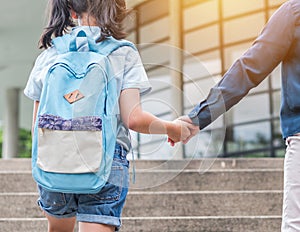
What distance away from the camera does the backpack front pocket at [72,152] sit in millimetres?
1928

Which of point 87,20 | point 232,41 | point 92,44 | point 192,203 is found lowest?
point 192,203

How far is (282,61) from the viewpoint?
2.04 metres

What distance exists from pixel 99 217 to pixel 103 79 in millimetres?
451

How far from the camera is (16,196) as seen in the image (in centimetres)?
431

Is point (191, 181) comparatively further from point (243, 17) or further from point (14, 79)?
point (14, 79)

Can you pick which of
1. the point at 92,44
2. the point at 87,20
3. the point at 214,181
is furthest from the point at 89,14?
the point at 214,181

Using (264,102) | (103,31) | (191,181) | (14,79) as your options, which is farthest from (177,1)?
(103,31)

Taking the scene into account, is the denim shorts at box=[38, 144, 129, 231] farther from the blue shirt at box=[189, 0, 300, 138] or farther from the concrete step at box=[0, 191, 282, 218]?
the concrete step at box=[0, 191, 282, 218]

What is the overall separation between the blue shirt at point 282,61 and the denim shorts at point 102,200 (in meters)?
0.47

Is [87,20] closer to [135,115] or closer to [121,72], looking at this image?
[121,72]

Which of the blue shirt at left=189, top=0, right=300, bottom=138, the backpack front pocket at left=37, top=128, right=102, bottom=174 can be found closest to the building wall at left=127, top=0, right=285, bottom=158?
the blue shirt at left=189, top=0, right=300, bottom=138

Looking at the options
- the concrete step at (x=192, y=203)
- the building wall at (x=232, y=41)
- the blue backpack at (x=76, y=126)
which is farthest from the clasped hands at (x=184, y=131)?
the building wall at (x=232, y=41)

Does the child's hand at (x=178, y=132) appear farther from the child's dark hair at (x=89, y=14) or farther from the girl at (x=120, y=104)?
the child's dark hair at (x=89, y=14)

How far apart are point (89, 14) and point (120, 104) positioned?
0.36m
